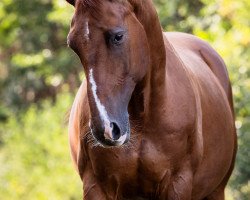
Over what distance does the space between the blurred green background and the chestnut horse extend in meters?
2.66

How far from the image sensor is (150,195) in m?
5.63

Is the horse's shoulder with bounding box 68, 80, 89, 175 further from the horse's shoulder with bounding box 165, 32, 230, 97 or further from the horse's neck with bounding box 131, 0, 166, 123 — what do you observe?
the horse's shoulder with bounding box 165, 32, 230, 97

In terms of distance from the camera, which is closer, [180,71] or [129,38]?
[129,38]

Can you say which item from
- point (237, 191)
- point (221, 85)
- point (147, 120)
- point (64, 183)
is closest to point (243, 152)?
point (237, 191)

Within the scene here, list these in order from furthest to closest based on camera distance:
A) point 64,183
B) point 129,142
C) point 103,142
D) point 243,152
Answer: point 64,183 → point 243,152 → point 129,142 → point 103,142

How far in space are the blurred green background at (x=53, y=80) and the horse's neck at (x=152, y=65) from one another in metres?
3.31

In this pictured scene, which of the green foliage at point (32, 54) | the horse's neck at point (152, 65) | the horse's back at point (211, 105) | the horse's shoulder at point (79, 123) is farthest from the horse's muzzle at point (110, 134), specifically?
the green foliage at point (32, 54)

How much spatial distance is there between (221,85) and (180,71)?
57.7 inches

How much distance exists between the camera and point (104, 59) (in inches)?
191

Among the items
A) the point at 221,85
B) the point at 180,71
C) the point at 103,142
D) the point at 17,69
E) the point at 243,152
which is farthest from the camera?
the point at 17,69

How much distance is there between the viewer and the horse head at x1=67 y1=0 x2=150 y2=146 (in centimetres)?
480

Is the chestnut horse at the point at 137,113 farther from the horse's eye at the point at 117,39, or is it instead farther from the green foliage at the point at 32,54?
the green foliage at the point at 32,54

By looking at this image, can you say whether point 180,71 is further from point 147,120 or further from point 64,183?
point 64,183

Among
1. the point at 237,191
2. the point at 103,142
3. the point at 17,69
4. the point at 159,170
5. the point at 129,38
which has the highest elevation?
the point at 129,38
